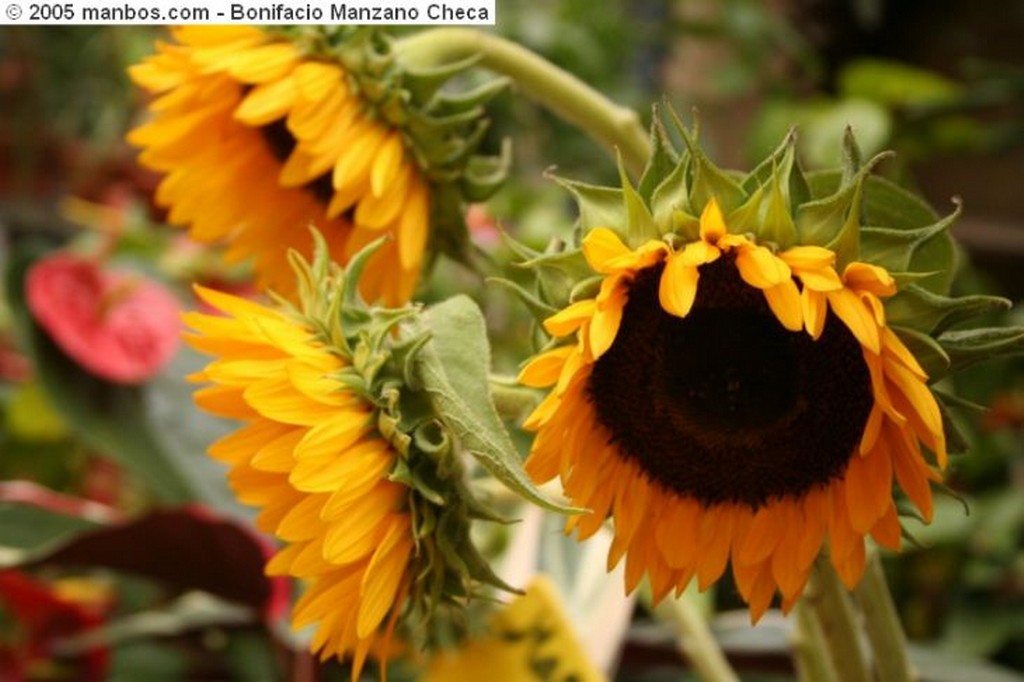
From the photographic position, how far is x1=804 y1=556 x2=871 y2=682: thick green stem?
282 mm

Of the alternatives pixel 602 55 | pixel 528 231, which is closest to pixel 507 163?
pixel 528 231

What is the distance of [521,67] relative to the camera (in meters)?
0.34

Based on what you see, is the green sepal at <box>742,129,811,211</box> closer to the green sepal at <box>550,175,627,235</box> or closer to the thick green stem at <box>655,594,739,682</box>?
the green sepal at <box>550,175,627,235</box>

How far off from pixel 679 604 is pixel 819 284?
0.19 meters

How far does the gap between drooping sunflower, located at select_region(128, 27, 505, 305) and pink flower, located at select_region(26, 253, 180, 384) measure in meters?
0.28

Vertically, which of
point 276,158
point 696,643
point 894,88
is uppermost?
point 276,158

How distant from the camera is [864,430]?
229 mm

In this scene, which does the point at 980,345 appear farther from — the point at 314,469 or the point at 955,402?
the point at 314,469

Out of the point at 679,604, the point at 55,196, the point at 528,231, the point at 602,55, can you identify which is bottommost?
the point at 55,196

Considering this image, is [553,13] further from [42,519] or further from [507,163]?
[507,163]

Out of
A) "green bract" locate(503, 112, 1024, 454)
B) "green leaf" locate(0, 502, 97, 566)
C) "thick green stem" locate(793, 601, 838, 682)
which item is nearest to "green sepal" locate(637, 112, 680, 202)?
"green bract" locate(503, 112, 1024, 454)

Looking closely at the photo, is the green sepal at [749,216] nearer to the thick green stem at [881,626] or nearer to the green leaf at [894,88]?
the thick green stem at [881,626]

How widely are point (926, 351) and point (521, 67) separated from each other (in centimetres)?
15

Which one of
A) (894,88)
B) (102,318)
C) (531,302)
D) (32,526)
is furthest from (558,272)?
(894,88)
